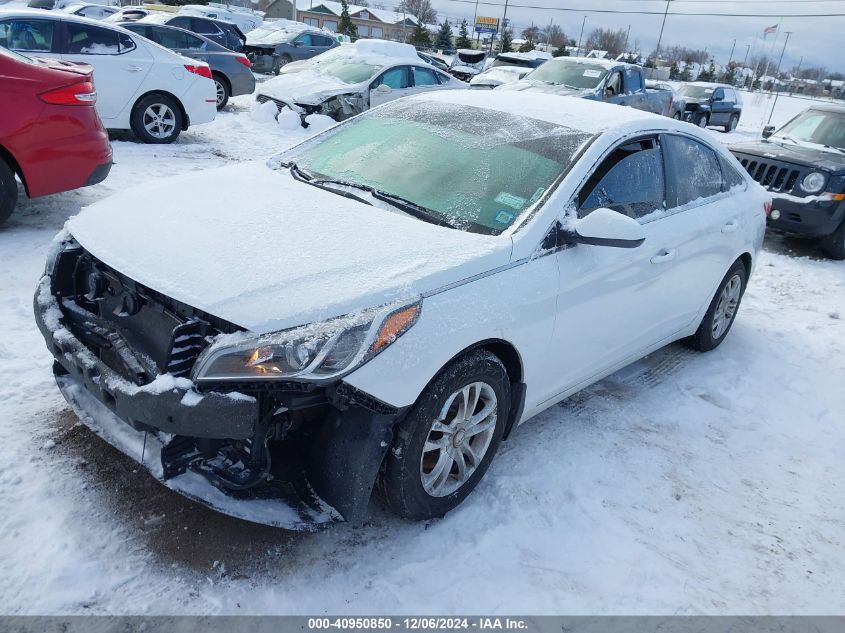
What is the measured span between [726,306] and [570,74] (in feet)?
32.3

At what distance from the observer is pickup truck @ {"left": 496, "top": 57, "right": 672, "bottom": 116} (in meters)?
13.2

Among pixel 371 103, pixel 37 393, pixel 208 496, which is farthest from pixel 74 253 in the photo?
pixel 371 103

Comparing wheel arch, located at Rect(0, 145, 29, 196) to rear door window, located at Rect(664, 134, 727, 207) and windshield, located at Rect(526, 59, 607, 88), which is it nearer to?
rear door window, located at Rect(664, 134, 727, 207)

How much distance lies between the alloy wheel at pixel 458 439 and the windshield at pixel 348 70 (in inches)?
414

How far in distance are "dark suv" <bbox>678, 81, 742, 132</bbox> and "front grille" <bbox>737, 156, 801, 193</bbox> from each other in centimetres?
1446

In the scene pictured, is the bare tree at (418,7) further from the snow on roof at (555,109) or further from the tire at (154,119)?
the snow on roof at (555,109)

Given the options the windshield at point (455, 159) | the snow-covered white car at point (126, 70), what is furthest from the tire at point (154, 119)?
the windshield at point (455, 159)

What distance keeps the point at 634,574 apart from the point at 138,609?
193cm

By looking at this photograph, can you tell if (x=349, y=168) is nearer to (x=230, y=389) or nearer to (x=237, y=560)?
(x=230, y=389)

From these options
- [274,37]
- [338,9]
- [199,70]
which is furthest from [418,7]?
[199,70]

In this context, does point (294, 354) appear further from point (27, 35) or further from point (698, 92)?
point (698, 92)

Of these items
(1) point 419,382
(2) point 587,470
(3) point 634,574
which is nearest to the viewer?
(1) point 419,382

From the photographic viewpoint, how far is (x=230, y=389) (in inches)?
91.5

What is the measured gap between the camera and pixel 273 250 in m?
2.70
